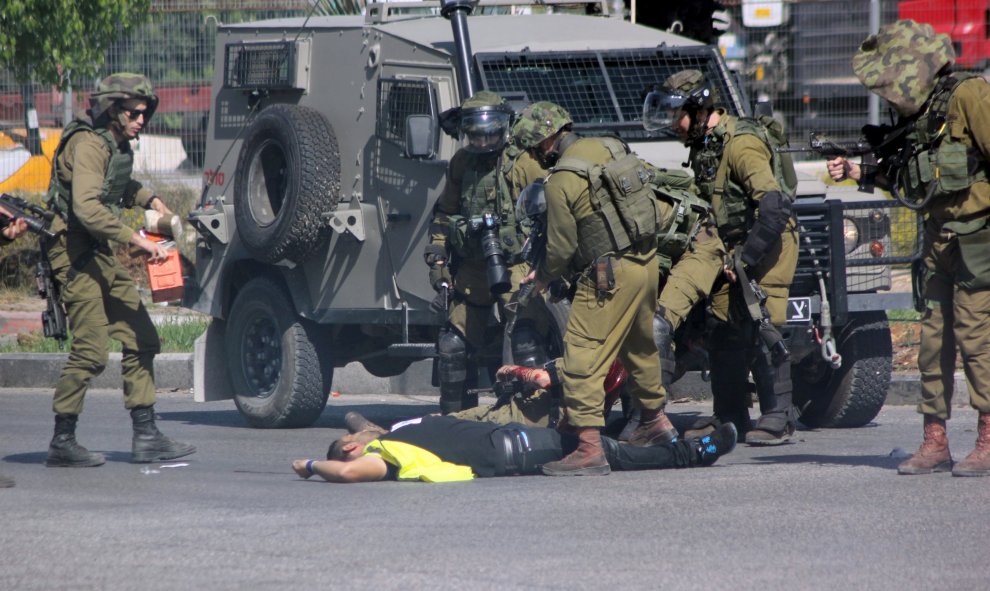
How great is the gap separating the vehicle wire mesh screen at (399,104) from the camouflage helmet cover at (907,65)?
276 cm

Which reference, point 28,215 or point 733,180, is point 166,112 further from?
point 733,180

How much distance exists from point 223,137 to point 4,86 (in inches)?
272

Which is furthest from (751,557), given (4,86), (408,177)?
(4,86)

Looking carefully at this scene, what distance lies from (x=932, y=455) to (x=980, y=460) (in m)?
0.24

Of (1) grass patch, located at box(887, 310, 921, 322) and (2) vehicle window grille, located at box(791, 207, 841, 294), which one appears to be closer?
(2) vehicle window grille, located at box(791, 207, 841, 294)

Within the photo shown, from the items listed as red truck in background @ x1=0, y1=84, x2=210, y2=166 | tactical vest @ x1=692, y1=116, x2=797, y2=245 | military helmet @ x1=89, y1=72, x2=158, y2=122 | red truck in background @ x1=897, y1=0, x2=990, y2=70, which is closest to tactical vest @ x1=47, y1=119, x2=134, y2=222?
military helmet @ x1=89, y1=72, x2=158, y2=122

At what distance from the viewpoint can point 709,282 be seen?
23.6 feet

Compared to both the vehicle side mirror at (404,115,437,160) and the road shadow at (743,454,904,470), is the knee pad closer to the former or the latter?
the vehicle side mirror at (404,115,437,160)

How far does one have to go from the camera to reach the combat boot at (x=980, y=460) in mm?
5992

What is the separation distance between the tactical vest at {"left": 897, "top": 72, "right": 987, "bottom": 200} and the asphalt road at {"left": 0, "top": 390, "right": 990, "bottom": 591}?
1.23m

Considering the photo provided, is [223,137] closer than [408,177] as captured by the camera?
No

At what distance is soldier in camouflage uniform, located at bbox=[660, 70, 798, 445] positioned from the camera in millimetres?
7219

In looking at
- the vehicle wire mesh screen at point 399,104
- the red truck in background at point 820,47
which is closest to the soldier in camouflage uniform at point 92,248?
the vehicle wire mesh screen at point 399,104

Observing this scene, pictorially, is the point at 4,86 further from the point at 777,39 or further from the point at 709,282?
the point at 709,282
